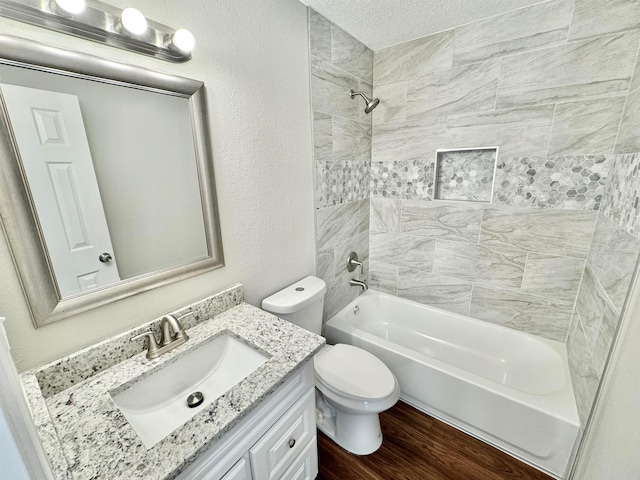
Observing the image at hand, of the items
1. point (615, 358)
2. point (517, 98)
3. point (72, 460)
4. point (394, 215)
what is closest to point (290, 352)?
point (72, 460)

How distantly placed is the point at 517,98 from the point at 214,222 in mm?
1868

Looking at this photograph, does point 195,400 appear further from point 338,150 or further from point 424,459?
point 338,150

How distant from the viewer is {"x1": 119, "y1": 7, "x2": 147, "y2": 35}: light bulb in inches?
32.5

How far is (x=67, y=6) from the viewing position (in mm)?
746

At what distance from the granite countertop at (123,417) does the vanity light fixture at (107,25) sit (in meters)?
0.98

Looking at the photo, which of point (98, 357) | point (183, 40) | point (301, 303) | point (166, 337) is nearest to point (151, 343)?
point (166, 337)

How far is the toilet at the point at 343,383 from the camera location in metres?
1.41

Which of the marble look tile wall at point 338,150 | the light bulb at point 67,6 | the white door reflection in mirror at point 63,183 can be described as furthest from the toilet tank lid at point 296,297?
the light bulb at point 67,6

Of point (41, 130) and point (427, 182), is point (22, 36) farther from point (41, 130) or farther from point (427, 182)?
point (427, 182)

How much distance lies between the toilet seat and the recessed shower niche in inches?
49.9

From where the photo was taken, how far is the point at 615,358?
104 centimetres

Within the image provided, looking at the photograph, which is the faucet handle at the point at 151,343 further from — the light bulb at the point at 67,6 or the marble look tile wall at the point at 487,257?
the marble look tile wall at the point at 487,257

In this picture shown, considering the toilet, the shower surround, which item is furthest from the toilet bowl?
the shower surround

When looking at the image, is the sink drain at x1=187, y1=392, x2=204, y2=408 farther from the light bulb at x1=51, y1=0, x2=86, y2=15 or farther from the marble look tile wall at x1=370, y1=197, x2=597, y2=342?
the marble look tile wall at x1=370, y1=197, x2=597, y2=342
